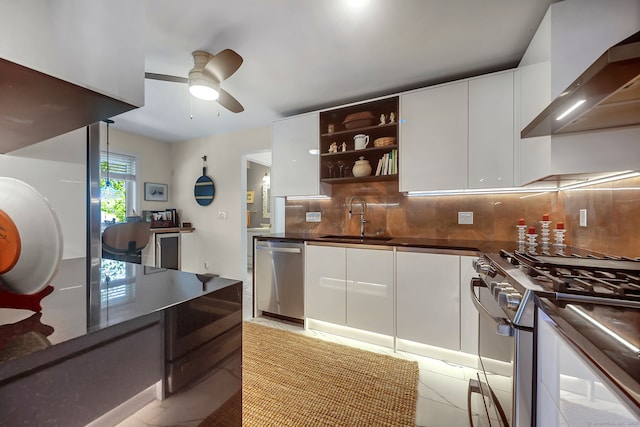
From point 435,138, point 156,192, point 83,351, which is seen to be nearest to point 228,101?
point 435,138

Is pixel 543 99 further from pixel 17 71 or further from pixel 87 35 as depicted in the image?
pixel 17 71

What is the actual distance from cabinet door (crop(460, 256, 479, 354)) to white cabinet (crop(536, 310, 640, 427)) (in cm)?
121

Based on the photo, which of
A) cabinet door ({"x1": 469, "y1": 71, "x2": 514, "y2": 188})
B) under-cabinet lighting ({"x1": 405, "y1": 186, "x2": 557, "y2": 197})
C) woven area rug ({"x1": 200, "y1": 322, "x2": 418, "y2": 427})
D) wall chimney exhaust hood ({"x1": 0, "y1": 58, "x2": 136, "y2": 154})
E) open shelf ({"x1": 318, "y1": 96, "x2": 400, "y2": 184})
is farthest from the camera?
open shelf ({"x1": 318, "y1": 96, "x2": 400, "y2": 184})

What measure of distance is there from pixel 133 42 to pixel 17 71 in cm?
21

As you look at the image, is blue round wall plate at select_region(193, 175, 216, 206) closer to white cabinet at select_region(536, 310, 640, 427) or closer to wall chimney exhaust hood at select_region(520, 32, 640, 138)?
wall chimney exhaust hood at select_region(520, 32, 640, 138)

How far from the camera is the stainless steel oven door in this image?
3.01 ft

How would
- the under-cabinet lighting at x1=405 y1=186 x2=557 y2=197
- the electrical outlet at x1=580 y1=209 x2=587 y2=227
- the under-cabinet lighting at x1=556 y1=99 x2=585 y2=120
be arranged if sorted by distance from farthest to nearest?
1. the under-cabinet lighting at x1=405 y1=186 x2=557 y2=197
2. the electrical outlet at x1=580 y1=209 x2=587 y2=227
3. the under-cabinet lighting at x1=556 y1=99 x2=585 y2=120

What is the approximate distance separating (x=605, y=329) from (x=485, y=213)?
2040mm

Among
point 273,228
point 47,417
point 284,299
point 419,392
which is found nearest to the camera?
point 47,417

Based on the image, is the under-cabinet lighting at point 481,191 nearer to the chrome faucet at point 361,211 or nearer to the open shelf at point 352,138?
the open shelf at point 352,138

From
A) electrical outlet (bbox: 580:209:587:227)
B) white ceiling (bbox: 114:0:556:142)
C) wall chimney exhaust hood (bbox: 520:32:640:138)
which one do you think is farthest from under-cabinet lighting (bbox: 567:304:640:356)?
white ceiling (bbox: 114:0:556:142)

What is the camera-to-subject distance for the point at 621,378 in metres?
Result: 0.44

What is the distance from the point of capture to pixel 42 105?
22.9 inches

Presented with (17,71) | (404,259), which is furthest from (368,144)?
(17,71)
